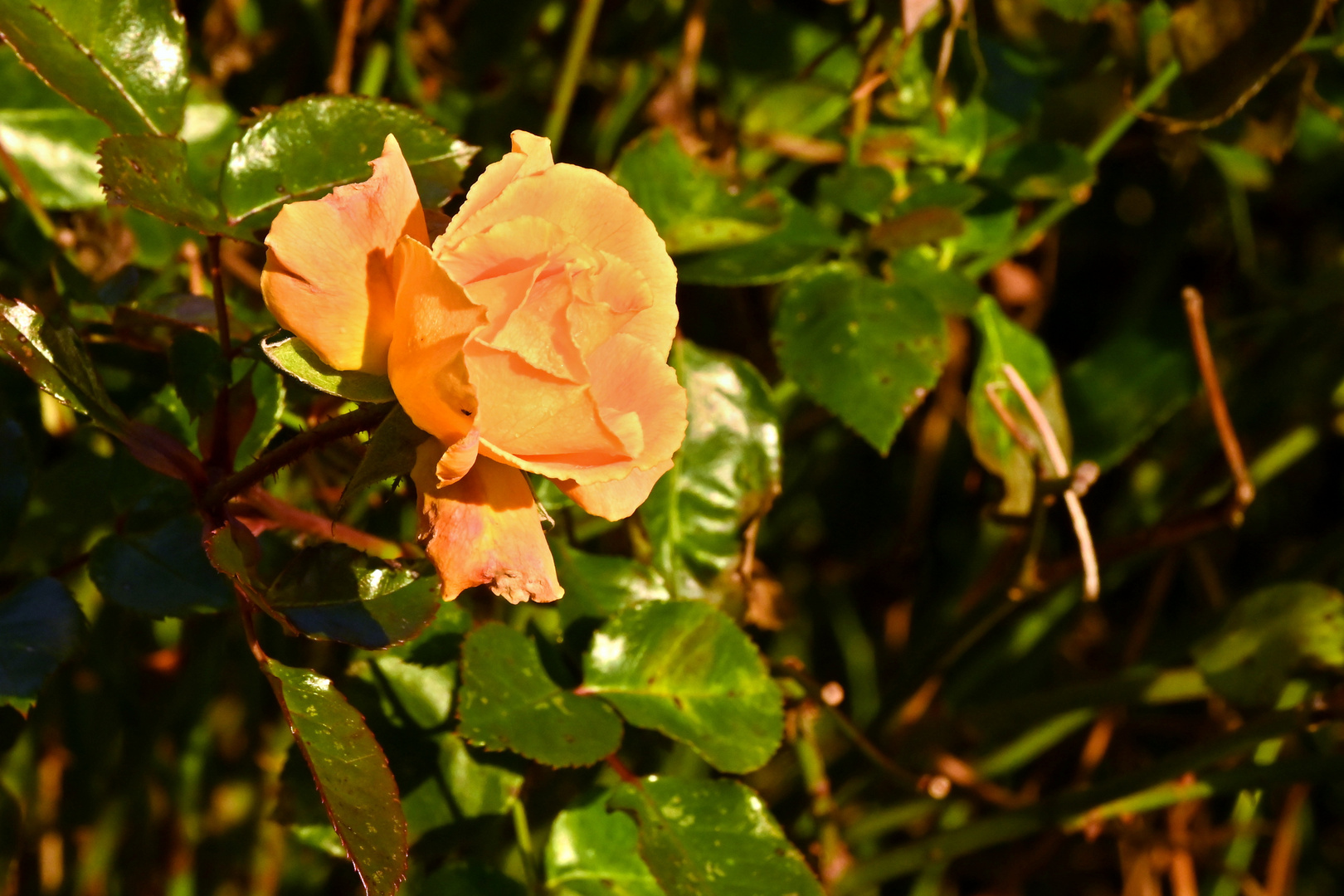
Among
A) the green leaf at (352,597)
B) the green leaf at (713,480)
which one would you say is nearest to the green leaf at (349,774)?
the green leaf at (352,597)

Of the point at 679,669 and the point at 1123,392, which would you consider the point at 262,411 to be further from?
the point at 1123,392

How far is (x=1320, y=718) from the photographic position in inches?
22.9

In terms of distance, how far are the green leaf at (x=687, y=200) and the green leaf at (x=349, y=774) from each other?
12.9 inches

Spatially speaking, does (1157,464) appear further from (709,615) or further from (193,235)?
(193,235)

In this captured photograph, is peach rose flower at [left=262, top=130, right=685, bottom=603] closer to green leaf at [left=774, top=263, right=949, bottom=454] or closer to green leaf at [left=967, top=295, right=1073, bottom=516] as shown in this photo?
green leaf at [left=774, top=263, right=949, bottom=454]

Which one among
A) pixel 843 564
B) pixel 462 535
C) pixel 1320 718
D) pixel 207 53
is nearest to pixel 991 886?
pixel 843 564

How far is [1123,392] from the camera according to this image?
2.68 feet

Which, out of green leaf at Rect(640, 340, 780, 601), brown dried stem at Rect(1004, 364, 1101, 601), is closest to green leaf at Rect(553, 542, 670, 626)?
green leaf at Rect(640, 340, 780, 601)

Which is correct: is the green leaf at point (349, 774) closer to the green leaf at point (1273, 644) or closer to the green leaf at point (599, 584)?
the green leaf at point (599, 584)

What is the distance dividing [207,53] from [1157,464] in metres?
0.88

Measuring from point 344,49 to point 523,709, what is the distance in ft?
1.71

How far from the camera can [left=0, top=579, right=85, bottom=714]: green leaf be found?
38 centimetres

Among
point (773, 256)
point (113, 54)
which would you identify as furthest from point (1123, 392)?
point (113, 54)

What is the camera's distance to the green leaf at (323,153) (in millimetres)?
436
